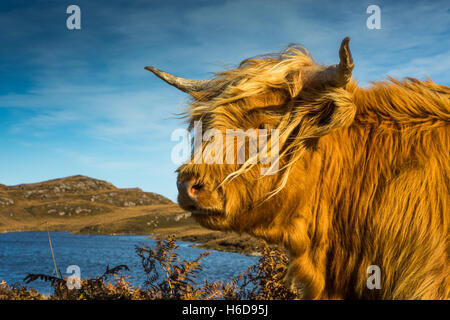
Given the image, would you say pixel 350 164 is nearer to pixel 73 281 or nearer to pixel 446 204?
pixel 446 204

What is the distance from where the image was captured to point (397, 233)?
6.99 ft

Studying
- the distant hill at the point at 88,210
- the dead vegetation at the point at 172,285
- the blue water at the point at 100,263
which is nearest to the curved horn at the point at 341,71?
the dead vegetation at the point at 172,285

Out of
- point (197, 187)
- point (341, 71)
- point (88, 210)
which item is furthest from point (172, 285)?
point (88, 210)

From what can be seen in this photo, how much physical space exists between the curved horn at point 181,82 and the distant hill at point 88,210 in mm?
41603

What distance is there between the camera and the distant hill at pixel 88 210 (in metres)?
71.5

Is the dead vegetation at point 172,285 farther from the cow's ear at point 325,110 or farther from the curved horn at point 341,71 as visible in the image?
the curved horn at point 341,71

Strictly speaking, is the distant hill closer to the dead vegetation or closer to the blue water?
the blue water

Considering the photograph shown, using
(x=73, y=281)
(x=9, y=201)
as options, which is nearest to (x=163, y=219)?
(x=9, y=201)

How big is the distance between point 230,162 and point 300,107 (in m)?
0.55

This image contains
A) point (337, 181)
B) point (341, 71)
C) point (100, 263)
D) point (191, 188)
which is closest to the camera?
point (341, 71)

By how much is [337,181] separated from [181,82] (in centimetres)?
139

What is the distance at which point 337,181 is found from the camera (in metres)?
2.36

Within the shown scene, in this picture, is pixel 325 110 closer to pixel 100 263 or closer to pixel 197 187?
pixel 197 187

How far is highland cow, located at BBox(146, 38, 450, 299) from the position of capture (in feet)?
6.96
